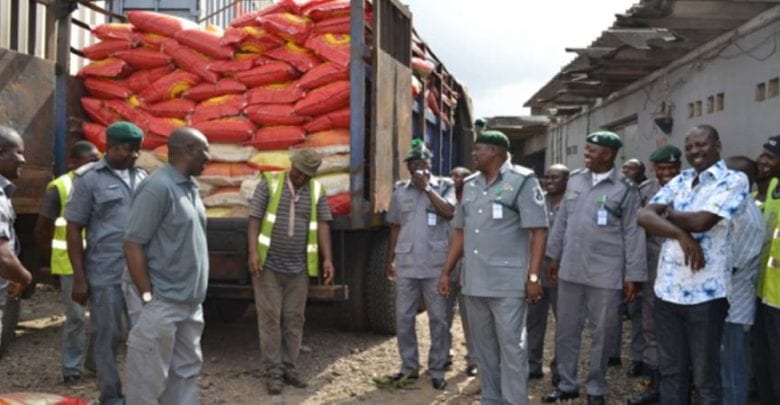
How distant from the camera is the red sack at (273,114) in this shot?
212 inches

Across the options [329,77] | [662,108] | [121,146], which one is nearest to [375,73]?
[329,77]

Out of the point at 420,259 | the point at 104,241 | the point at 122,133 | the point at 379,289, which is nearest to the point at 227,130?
the point at 122,133

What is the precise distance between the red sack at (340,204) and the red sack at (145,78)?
5.07 feet

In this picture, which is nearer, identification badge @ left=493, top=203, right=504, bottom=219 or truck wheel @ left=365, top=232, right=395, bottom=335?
identification badge @ left=493, top=203, right=504, bottom=219

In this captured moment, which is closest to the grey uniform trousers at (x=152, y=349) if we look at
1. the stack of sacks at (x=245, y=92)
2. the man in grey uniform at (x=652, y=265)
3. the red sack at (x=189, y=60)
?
the stack of sacks at (x=245, y=92)

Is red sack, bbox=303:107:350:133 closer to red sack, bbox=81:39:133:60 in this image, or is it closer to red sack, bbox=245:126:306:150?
red sack, bbox=245:126:306:150

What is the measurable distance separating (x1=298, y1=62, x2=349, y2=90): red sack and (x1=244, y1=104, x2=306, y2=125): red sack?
0.20 metres

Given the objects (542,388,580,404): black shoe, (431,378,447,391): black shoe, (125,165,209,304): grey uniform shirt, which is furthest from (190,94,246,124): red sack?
(542,388,580,404): black shoe

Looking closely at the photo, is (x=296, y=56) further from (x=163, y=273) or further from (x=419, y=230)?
(x=163, y=273)

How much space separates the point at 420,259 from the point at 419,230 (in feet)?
0.66

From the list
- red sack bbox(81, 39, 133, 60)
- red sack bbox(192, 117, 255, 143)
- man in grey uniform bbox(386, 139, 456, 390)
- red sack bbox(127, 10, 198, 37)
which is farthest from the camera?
red sack bbox(81, 39, 133, 60)

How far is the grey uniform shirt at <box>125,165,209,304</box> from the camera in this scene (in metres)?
3.49

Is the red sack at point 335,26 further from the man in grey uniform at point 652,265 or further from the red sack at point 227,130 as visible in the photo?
the man in grey uniform at point 652,265

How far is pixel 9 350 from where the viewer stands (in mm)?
5922
